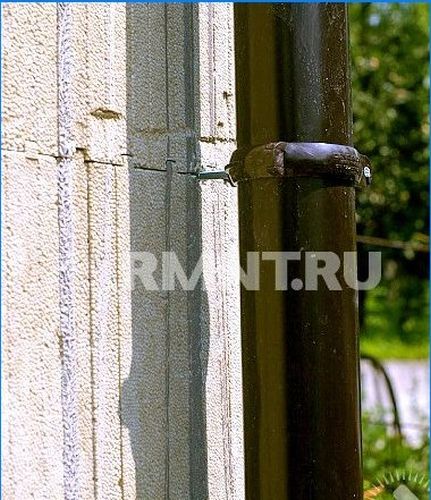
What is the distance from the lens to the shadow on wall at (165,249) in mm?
1596

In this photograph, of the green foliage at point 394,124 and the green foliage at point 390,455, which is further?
the green foliage at point 394,124

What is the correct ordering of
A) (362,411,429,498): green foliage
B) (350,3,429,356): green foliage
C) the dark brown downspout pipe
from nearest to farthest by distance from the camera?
the dark brown downspout pipe, (362,411,429,498): green foliage, (350,3,429,356): green foliage

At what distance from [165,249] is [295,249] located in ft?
0.83

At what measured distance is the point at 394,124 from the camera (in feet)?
23.9

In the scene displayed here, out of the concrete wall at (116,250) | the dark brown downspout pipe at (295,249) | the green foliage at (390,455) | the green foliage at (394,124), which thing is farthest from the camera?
the green foliage at (394,124)

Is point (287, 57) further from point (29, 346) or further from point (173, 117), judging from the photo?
point (29, 346)

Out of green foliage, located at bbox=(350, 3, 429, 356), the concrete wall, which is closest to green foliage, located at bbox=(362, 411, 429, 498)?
green foliage, located at bbox=(350, 3, 429, 356)

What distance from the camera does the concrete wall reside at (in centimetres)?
136

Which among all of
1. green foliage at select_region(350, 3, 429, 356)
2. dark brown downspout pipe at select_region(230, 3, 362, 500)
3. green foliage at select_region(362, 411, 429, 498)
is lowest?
green foliage at select_region(362, 411, 429, 498)

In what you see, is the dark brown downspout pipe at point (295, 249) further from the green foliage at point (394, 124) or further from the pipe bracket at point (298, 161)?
the green foliage at point (394, 124)

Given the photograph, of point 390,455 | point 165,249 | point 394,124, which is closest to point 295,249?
point 165,249

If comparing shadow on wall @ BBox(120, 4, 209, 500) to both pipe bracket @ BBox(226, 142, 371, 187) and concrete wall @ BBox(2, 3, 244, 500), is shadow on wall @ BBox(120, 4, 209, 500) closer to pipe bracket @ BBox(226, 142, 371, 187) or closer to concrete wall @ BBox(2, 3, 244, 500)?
concrete wall @ BBox(2, 3, 244, 500)

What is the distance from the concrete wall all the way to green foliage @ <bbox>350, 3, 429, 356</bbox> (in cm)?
443

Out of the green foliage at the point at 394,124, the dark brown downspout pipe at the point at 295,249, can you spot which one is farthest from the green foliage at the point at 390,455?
the dark brown downspout pipe at the point at 295,249
